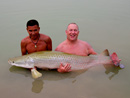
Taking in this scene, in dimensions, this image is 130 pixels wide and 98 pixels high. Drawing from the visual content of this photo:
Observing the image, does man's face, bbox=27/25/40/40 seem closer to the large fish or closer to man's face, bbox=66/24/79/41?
the large fish

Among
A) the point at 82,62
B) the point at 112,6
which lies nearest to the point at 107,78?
the point at 82,62

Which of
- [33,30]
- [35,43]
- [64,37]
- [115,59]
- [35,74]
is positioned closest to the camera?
[35,74]

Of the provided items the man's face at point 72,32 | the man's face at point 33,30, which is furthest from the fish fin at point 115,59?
the man's face at point 33,30

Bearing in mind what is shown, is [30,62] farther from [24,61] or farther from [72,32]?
[72,32]

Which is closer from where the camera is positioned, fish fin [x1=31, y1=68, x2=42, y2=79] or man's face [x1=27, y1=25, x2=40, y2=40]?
fish fin [x1=31, y1=68, x2=42, y2=79]

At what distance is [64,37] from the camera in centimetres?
502

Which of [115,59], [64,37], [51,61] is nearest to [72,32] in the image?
[51,61]

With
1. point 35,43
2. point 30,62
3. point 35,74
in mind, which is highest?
point 35,43

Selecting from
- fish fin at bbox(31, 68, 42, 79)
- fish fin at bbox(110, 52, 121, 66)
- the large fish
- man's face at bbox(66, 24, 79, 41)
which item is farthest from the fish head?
fish fin at bbox(110, 52, 121, 66)

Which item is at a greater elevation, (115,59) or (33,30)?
(33,30)

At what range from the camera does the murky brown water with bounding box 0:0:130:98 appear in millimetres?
2979

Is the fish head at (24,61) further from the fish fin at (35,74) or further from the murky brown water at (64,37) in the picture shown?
the murky brown water at (64,37)

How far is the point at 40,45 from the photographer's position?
11.2 feet

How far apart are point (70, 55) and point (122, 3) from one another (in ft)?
19.0
